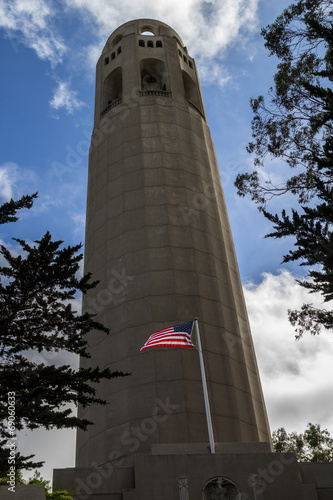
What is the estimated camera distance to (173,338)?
19891 millimetres

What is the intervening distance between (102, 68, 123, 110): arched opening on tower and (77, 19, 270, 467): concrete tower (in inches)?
8.3

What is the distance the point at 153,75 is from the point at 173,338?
33.5 metres

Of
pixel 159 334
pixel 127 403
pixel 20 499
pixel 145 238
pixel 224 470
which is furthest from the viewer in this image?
pixel 145 238

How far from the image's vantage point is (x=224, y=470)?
61.9 feet

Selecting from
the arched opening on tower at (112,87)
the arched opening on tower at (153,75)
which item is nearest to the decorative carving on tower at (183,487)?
the arched opening on tower at (153,75)

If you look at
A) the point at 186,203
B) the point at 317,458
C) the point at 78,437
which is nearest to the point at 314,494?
the point at 78,437

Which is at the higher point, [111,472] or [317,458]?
[317,458]

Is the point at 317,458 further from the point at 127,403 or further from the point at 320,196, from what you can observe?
the point at 320,196

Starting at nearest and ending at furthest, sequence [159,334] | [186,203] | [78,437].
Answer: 1. [159,334]
2. [78,437]
3. [186,203]

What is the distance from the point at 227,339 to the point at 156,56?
28526 mm

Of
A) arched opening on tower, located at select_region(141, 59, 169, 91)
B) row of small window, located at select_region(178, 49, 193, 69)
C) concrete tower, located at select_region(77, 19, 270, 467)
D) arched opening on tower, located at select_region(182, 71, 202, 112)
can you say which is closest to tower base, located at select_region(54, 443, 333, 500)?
concrete tower, located at select_region(77, 19, 270, 467)

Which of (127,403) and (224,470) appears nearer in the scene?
(224,470)

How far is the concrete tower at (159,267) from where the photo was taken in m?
26.0

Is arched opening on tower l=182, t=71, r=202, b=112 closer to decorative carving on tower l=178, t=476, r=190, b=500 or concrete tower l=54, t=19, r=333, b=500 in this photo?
concrete tower l=54, t=19, r=333, b=500
